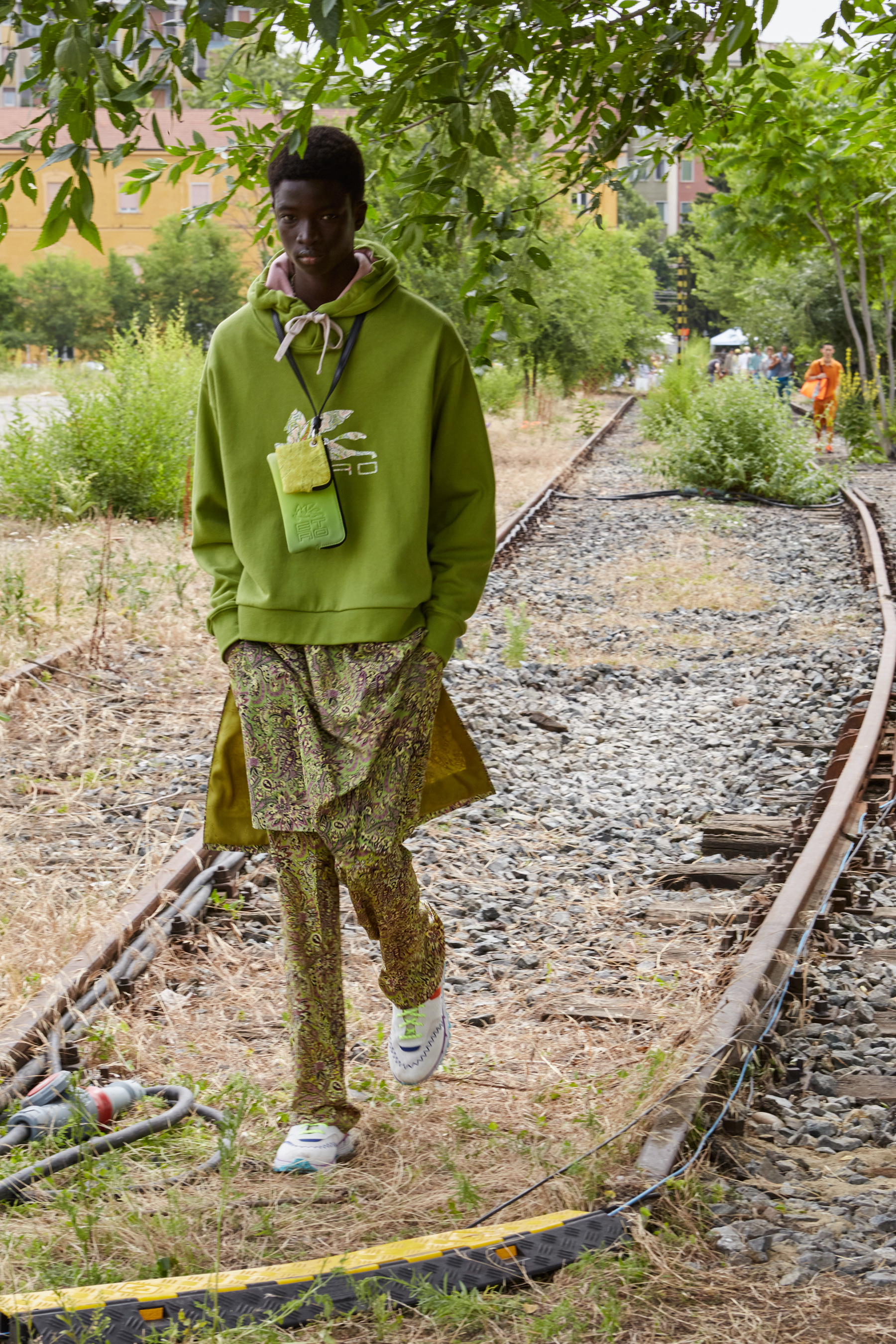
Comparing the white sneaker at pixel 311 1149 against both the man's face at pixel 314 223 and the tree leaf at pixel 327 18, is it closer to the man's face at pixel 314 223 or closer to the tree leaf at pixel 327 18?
the man's face at pixel 314 223

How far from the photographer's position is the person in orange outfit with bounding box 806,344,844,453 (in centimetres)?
2030

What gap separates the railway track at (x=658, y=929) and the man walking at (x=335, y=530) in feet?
2.57

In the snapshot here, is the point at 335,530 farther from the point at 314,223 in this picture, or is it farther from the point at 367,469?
the point at 314,223

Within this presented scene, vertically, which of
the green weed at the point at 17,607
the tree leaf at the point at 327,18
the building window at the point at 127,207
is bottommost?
the green weed at the point at 17,607

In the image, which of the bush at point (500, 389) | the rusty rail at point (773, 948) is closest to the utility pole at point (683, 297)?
the bush at point (500, 389)

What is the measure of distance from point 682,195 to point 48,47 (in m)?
139

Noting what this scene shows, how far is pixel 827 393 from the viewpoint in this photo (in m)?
20.9

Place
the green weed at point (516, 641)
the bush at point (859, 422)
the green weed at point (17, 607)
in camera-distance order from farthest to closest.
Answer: the bush at point (859, 422)
the green weed at point (516, 641)
the green weed at point (17, 607)

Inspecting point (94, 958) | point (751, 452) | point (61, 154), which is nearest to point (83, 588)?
point (94, 958)

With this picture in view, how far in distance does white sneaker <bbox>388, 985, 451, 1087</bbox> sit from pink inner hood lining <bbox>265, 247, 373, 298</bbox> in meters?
1.59

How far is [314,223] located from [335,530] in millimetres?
605

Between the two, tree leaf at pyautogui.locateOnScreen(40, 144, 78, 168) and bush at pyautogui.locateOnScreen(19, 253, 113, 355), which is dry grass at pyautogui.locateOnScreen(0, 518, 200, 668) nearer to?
tree leaf at pyautogui.locateOnScreen(40, 144, 78, 168)

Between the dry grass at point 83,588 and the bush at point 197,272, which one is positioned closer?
the dry grass at point 83,588

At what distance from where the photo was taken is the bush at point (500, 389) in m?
25.2
